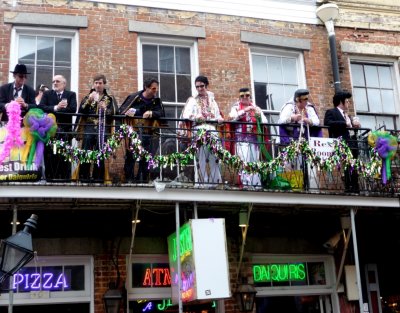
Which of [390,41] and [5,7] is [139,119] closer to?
[5,7]

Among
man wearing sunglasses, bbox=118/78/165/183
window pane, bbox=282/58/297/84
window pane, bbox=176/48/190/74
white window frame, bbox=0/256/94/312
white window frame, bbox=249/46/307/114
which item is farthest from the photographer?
window pane, bbox=282/58/297/84

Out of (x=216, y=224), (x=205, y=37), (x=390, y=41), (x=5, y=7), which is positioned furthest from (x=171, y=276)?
(x=390, y=41)

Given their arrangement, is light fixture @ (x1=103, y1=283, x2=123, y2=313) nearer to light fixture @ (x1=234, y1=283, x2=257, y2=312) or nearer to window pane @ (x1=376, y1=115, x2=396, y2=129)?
light fixture @ (x1=234, y1=283, x2=257, y2=312)

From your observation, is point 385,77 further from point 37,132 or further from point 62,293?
point 62,293

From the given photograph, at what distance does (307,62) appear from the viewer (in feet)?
40.8

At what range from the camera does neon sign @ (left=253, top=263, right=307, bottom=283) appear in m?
10.9

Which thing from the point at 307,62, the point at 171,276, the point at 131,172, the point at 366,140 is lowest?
the point at 171,276

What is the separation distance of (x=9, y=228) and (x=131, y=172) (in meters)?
2.17

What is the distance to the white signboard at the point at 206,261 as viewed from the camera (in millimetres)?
8267

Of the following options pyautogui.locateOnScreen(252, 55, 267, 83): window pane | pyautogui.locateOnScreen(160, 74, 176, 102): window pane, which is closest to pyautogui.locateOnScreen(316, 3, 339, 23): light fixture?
pyautogui.locateOnScreen(252, 55, 267, 83): window pane

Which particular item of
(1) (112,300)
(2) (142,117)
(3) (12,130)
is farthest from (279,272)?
(3) (12,130)

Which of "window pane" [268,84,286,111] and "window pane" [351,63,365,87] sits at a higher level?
"window pane" [351,63,365,87]

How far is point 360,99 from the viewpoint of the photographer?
41.7ft

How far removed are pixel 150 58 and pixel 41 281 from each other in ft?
14.7
